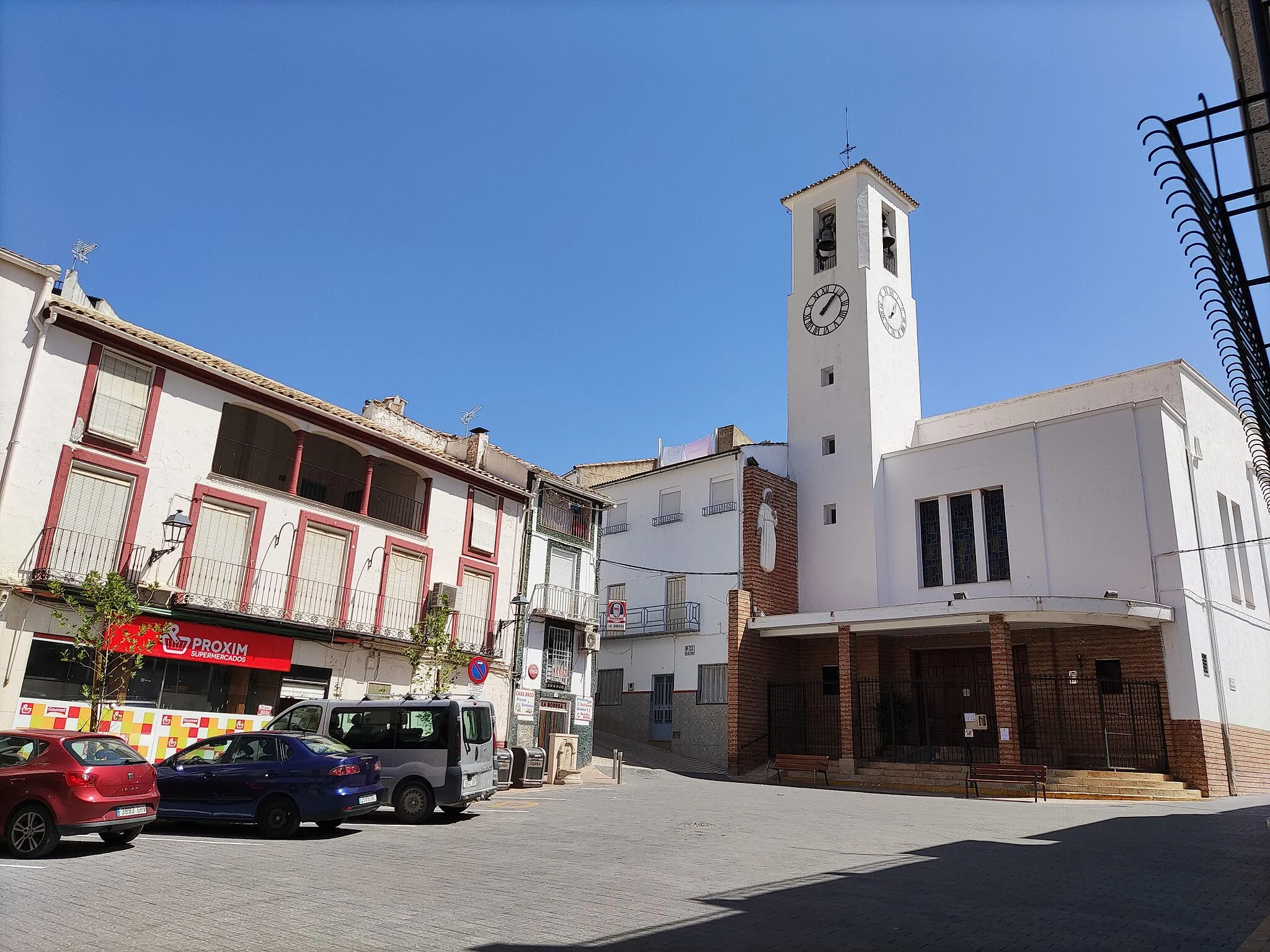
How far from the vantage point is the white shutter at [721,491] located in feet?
106

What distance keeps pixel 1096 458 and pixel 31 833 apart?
2576cm

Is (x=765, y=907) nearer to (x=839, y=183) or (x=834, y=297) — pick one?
(x=834, y=297)

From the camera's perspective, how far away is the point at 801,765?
87.2ft

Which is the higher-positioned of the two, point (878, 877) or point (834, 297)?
point (834, 297)

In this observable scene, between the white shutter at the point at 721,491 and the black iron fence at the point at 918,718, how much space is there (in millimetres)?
7801

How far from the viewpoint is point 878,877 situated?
906 centimetres

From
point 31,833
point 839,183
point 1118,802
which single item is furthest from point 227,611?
point 839,183

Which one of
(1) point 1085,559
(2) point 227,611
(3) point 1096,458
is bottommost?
(2) point 227,611

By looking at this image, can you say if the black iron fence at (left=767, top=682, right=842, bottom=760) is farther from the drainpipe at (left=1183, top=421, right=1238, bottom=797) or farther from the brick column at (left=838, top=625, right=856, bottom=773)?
the drainpipe at (left=1183, top=421, right=1238, bottom=797)

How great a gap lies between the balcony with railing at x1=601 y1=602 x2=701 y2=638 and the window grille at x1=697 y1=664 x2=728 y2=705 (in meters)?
1.49

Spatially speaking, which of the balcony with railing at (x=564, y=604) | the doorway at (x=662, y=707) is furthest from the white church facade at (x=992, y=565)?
the balcony with railing at (x=564, y=604)

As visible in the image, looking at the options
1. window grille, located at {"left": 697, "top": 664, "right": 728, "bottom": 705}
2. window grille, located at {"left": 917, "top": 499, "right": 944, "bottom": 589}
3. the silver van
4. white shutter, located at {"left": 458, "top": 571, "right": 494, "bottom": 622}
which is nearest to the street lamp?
the silver van

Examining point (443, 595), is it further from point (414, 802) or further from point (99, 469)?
point (414, 802)

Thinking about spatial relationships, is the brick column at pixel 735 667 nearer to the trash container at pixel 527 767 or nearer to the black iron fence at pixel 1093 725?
the black iron fence at pixel 1093 725
